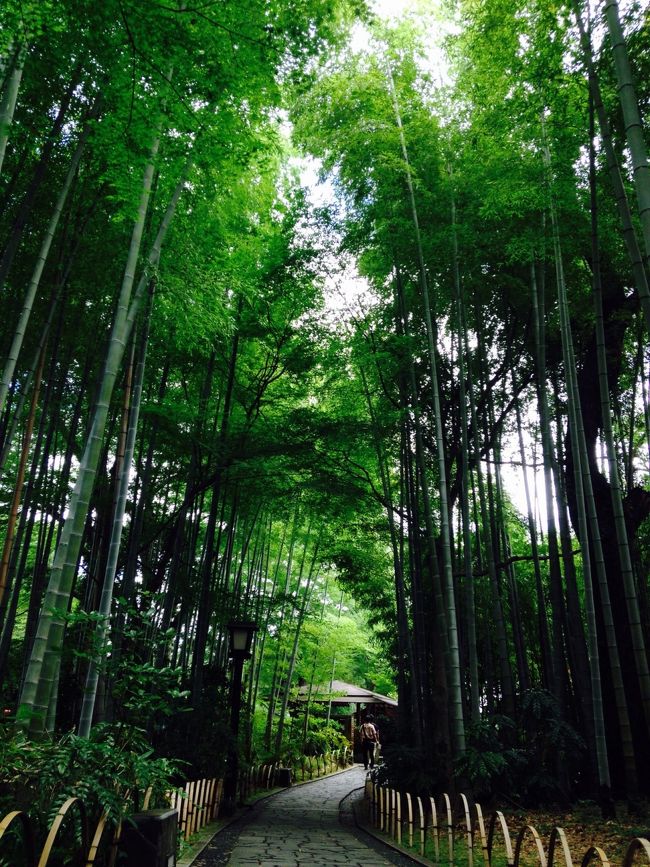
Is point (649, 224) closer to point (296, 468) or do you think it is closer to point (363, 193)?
point (363, 193)

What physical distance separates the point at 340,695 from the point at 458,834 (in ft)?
41.9

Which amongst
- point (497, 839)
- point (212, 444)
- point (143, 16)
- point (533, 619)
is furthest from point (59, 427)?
point (533, 619)

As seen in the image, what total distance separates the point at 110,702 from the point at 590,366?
5.91 metres

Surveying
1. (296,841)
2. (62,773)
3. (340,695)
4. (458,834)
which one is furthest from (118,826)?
(340,695)

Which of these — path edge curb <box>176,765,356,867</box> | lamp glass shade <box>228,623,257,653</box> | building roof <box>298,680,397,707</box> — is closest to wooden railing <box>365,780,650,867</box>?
path edge curb <box>176,765,356,867</box>

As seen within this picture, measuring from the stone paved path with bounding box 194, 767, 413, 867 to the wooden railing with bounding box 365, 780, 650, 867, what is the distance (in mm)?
245

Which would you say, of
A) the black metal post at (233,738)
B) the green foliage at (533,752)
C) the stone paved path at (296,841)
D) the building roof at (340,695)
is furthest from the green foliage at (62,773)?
the building roof at (340,695)

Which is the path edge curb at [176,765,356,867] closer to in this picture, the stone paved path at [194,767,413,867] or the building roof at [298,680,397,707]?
the stone paved path at [194,767,413,867]

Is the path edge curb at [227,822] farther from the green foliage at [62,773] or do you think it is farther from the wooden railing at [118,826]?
the green foliage at [62,773]

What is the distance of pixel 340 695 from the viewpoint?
54.4 ft

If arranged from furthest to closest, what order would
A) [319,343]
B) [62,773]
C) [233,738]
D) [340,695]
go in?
[340,695]
[319,343]
[233,738]
[62,773]

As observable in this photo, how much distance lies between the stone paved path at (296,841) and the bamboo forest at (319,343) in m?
0.84

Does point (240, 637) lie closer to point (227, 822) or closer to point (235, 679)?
point (235, 679)

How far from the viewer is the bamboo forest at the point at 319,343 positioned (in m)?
3.22
